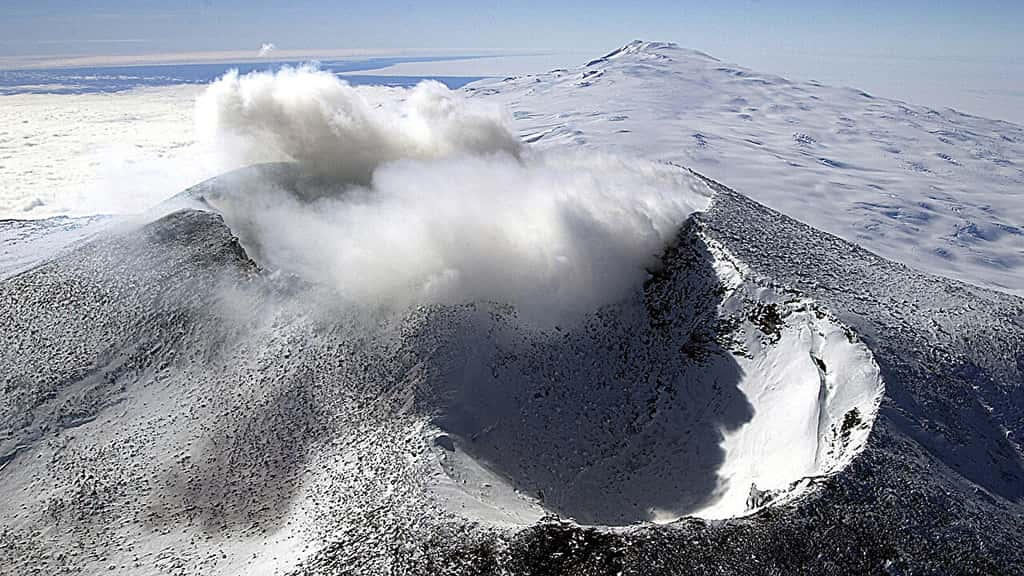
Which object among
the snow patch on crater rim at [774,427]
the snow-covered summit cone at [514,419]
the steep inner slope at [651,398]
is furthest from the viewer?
the steep inner slope at [651,398]

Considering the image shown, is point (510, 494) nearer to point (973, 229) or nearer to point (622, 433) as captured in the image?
point (622, 433)

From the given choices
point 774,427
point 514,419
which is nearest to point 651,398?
point 774,427

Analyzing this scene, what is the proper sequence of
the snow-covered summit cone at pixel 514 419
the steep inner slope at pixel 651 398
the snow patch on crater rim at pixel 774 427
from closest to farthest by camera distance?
the snow-covered summit cone at pixel 514 419 → the snow patch on crater rim at pixel 774 427 → the steep inner slope at pixel 651 398

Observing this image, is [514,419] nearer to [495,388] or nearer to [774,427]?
[495,388]

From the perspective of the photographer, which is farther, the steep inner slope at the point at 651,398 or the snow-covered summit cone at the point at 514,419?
the steep inner slope at the point at 651,398
